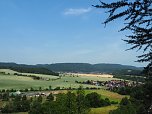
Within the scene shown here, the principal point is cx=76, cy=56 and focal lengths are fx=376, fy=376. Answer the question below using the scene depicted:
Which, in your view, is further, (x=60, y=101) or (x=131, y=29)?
Answer: (x=60, y=101)

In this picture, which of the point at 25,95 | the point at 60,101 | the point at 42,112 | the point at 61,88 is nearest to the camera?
the point at 60,101

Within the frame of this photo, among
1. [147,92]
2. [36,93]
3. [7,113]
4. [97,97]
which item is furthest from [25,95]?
[147,92]

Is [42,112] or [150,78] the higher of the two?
[150,78]

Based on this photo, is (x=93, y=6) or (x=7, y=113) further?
(x=7, y=113)

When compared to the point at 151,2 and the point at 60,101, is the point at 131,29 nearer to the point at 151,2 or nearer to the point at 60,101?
the point at 151,2

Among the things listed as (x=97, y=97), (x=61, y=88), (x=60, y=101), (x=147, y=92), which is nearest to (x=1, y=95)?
(x=61, y=88)

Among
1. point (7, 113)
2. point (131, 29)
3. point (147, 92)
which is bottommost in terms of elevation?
point (7, 113)

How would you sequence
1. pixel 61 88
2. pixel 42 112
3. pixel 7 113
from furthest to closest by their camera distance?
pixel 61 88
pixel 7 113
pixel 42 112

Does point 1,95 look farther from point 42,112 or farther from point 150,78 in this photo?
point 150,78

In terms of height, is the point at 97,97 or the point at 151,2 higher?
the point at 151,2
